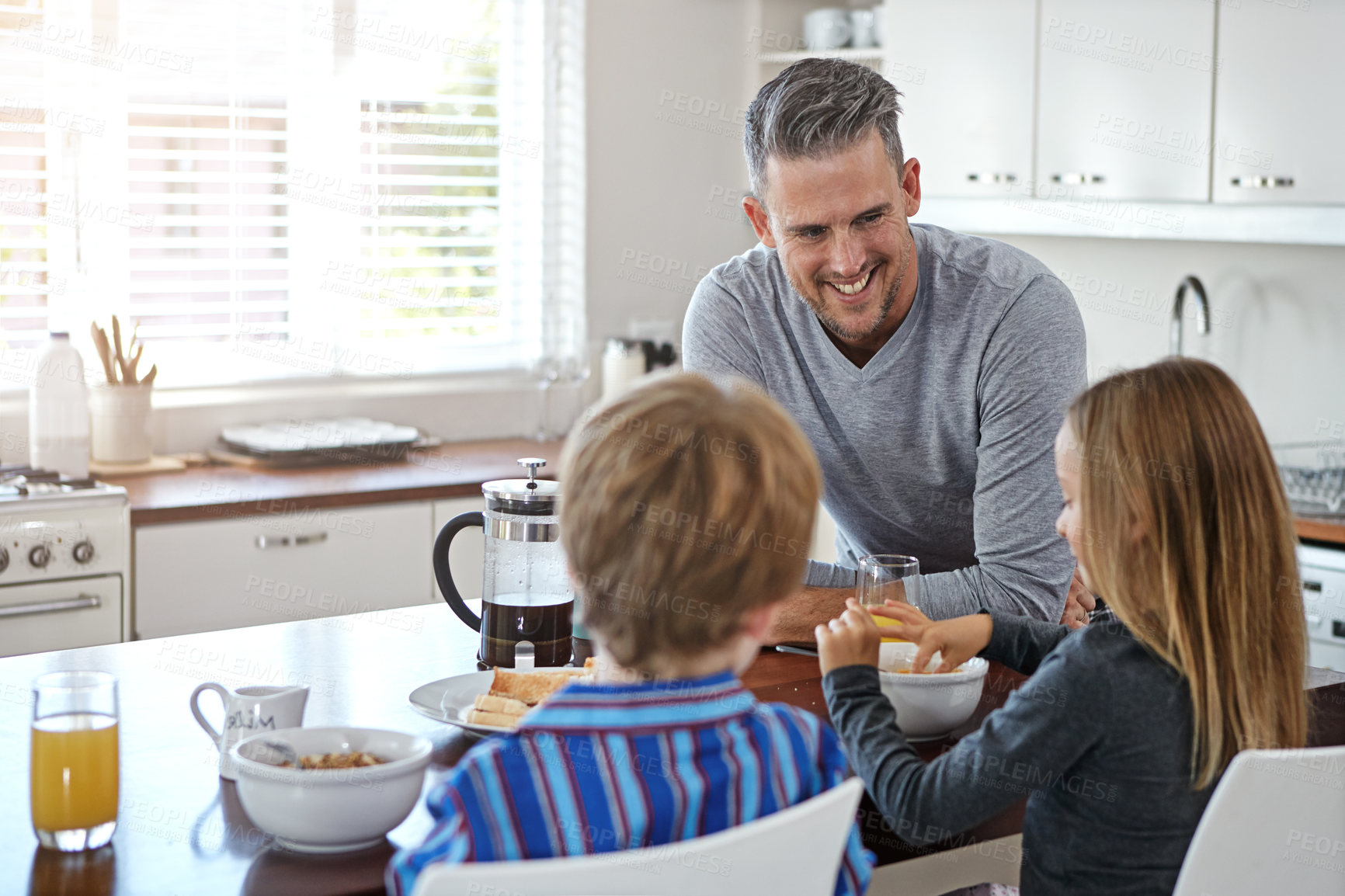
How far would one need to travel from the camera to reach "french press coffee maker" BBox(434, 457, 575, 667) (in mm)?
1594

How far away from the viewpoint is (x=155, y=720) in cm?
142

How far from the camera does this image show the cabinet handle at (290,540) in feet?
10.1

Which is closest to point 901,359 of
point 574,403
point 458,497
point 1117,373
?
point 1117,373

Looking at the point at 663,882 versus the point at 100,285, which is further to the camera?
the point at 100,285

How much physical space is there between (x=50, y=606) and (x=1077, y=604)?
2002mm

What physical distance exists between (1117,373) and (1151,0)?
2.19 metres

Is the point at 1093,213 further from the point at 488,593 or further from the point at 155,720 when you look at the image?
the point at 155,720

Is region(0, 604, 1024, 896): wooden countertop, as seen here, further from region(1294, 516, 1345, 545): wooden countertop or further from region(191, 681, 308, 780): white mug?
region(1294, 516, 1345, 545): wooden countertop

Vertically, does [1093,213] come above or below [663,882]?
above

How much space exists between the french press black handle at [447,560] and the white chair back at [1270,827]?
0.84 m

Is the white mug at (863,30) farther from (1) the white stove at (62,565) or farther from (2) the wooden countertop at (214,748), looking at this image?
(2) the wooden countertop at (214,748)

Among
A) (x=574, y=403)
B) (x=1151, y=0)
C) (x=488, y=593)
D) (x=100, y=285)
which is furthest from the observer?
(x=574, y=403)

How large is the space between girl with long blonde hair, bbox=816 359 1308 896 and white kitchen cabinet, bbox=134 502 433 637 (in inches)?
80.7

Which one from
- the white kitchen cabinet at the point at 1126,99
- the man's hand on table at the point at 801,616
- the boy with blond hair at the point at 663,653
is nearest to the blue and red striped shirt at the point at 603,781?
the boy with blond hair at the point at 663,653
